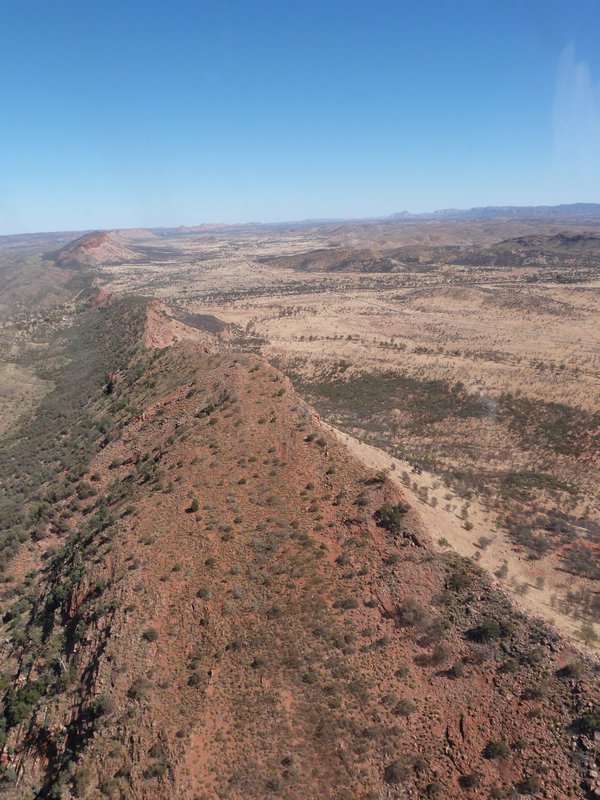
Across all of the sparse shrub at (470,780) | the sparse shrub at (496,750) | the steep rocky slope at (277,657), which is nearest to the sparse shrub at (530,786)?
the steep rocky slope at (277,657)

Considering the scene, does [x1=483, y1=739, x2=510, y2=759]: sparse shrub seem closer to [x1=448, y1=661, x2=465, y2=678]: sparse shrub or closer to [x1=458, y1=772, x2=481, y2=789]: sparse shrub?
[x1=458, y1=772, x2=481, y2=789]: sparse shrub

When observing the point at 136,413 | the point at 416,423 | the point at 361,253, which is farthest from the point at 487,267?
the point at 136,413

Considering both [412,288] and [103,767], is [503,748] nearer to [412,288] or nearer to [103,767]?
[103,767]

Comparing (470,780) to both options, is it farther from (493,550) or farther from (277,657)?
(493,550)

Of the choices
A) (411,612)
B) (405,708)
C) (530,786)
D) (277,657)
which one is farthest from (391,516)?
(530,786)

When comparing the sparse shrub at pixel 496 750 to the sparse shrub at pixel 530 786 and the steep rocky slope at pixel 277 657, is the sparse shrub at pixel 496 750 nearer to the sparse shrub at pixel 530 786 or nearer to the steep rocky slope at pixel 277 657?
the steep rocky slope at pixel 277 657
